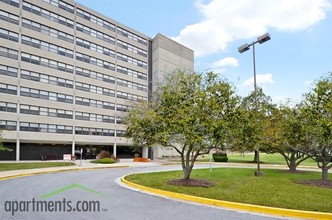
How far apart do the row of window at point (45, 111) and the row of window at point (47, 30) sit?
1114 cm

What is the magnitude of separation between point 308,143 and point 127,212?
506 inches

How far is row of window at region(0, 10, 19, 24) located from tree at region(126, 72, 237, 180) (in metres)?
30.6

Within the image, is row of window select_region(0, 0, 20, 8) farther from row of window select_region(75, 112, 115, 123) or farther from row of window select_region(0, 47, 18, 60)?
row of window select_region(75, 112, 115, 123)

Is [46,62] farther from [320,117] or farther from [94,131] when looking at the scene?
[320,117]

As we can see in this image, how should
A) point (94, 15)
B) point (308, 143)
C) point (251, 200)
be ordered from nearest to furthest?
point (251, 200) < point (308, 143) < point (94, 15)

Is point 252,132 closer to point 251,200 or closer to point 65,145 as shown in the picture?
point 251,200

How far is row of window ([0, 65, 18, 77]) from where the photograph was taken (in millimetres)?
34812

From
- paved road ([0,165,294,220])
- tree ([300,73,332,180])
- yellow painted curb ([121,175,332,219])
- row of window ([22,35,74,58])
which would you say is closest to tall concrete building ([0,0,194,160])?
row of window ([22,35,74,58])

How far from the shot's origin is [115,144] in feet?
156

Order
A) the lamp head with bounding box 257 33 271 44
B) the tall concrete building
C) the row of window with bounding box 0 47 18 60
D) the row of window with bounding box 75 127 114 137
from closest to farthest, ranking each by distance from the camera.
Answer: the lamp head with bounding box 257 33 271 44
the row of window with bounding box 0 47 18 60
the tall concrete building
the row of window with bounding box 75 127 114 137

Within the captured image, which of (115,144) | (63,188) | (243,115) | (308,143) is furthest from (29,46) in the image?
(308,143)

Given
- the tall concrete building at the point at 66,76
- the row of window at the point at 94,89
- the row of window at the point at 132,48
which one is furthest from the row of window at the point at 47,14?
the row of window at the point at 132,48

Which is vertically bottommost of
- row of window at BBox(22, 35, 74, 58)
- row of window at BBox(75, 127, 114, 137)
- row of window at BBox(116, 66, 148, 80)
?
row of window at BBox(75, 127, 114, 137)

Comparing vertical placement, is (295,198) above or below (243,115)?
below
